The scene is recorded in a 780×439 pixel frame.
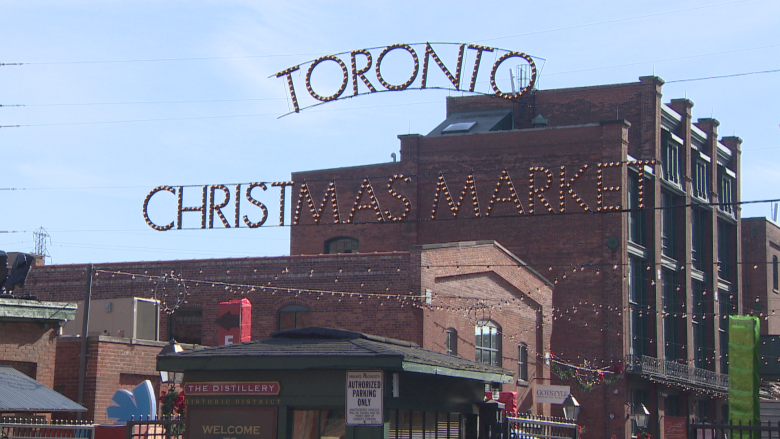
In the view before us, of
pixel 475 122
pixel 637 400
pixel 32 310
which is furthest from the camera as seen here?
pixel 475 122

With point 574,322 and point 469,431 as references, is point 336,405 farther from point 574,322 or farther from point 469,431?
point 574,322

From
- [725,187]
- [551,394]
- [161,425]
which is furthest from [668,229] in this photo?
[161,425]

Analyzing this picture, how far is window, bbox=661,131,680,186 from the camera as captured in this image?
47.0 meters

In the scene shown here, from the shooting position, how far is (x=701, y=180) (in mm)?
52375

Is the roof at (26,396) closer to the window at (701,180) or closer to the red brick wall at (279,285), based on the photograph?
the red brick wall at (279,285)

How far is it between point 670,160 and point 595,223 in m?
8.18

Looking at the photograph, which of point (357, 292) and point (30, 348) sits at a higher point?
point (357, 292)

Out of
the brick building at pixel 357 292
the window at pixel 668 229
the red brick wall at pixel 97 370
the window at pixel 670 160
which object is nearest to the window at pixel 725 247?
the window at pixel 668 229

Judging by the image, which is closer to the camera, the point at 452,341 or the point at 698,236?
the point at 452,341

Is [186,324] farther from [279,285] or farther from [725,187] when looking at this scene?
[725,187]

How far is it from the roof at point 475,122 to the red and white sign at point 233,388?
3368cm

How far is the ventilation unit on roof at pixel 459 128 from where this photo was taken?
4588cm

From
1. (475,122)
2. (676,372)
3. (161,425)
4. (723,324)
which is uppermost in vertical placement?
(475,122)

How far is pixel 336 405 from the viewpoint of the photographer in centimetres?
1220
